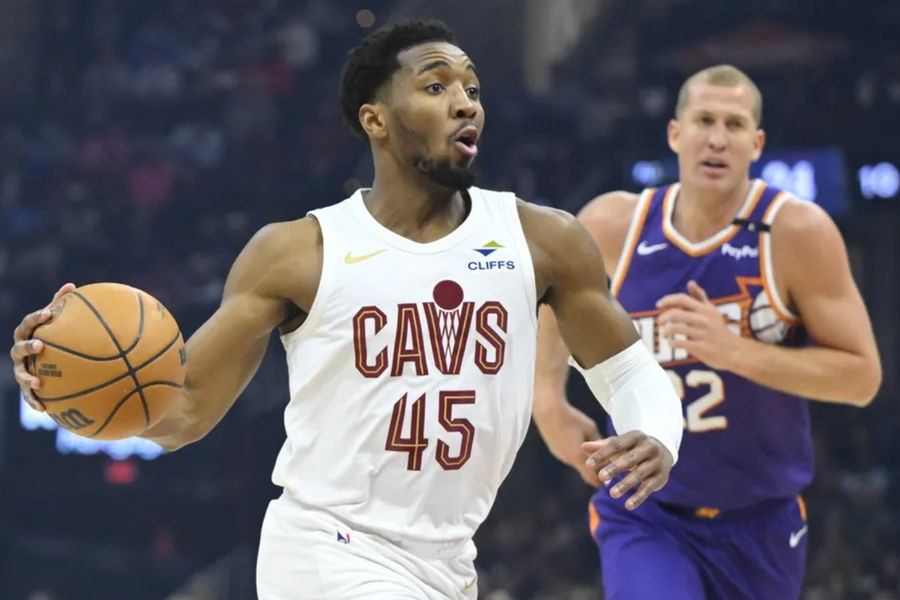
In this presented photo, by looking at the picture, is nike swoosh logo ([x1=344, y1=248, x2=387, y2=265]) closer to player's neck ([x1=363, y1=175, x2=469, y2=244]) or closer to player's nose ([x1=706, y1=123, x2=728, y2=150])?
player's neck ([x1=363, y1=175, x2=469, y2=244])

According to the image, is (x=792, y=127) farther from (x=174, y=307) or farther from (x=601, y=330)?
(x=601, y=330)

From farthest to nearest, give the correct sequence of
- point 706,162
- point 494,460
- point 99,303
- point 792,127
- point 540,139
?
point 540,139
point 792,127
point 706,162
point 494,460
point 99,303

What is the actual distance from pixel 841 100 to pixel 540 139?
226 cm

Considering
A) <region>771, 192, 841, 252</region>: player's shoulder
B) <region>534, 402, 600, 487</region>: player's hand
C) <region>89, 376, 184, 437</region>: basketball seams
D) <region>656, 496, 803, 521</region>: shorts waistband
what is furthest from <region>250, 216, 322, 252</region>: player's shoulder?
<region>771, 192, 841, 252</region>: player's shoulder

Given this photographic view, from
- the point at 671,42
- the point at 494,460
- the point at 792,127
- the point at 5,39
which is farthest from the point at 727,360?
the point at 5,39

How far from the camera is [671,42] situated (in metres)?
10.2

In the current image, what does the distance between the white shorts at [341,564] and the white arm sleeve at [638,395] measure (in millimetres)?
498

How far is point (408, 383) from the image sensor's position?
2.87m

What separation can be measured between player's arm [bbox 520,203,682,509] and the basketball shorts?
0.74 m

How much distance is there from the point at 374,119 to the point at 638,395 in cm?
93

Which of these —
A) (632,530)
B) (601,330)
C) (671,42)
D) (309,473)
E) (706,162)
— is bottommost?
(632,530)

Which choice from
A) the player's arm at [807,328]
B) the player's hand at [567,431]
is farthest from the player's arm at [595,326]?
the player's hand at [567,431]

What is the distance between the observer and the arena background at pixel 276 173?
29.9ft

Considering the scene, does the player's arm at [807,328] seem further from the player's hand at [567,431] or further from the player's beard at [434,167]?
the player's beard at [434,167]
